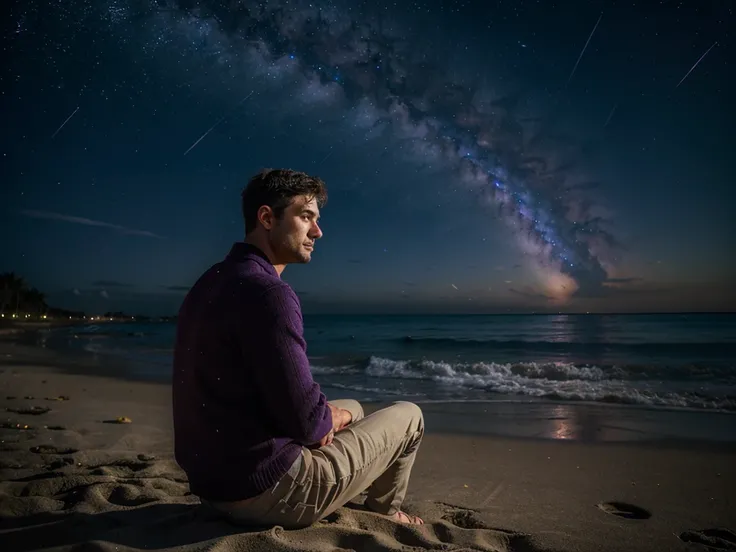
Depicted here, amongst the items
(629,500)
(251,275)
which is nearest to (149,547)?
(251,275)

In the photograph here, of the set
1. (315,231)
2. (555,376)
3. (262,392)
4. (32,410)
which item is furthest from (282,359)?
(555,376)

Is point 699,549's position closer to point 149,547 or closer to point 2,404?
point 149,547

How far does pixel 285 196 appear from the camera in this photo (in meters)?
2.07

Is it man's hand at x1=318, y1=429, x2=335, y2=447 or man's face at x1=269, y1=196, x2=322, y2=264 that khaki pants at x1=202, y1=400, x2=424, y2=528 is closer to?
man's hand at x1=318, y1=429, x2=335, y2=447

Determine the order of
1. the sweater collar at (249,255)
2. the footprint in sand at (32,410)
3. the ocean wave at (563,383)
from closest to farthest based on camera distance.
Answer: the sweater collar at (249,255) < the footprint in sand at (32,410) < the ocean wave at (563,383)

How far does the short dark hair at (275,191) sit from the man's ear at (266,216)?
0.06ft

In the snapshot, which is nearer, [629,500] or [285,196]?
[285,196]

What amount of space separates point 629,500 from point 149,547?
2.99m

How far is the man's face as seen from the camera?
6.76ft

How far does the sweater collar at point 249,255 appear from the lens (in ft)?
6.28

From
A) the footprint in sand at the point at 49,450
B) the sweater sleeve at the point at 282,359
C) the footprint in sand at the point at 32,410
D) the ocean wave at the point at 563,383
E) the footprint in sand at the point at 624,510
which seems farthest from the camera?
the ocean wave at the point at 563,383

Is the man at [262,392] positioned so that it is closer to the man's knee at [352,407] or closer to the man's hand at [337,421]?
the man's hand at [337,421]

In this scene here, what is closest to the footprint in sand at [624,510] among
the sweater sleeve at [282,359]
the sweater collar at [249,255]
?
the sweater sleeve at [282,359]

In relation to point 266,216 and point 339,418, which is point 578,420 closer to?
point 339,418
